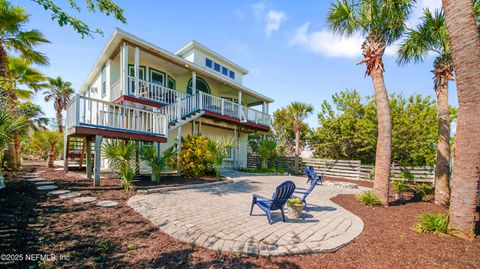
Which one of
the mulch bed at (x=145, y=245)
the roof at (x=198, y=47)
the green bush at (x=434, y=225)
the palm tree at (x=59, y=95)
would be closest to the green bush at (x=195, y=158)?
the mulch bed at (x=145, y=245)

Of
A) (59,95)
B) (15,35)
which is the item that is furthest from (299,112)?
(59,95)

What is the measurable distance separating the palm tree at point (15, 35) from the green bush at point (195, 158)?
833 cm

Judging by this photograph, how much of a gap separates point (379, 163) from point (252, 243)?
17.3ft

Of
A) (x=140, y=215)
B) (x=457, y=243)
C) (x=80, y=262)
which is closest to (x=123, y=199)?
(x=140, y=215)

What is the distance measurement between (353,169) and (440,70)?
835cm

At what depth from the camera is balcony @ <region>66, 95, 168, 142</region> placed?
6.78 metres

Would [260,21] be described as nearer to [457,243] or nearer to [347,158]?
[457,243]

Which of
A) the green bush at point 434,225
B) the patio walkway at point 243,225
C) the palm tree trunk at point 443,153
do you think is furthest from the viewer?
the palm tree trunk at point 443,153

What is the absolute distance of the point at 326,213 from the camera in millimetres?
5371

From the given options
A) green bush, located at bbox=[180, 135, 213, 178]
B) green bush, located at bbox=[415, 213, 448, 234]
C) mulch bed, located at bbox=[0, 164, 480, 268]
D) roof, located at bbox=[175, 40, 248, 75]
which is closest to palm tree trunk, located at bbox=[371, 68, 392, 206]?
mulch bed, located at bbox=[0, 164, 480, 268]

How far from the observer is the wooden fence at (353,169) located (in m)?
12.0

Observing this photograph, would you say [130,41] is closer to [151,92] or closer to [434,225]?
[151,92]

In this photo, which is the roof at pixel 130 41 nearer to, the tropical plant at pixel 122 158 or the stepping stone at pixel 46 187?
the tropical plant at pixel 122 158

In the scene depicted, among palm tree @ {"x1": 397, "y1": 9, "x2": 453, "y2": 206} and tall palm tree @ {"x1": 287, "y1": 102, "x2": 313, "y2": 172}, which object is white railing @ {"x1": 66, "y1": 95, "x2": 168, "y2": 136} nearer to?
palm tree @ {"x1": 397, "y1": 9, "x2": 453, "y2": 206}
